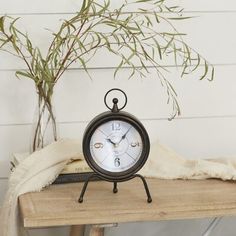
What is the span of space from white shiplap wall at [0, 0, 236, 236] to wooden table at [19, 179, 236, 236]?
1.24 feet

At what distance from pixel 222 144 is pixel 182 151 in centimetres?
13

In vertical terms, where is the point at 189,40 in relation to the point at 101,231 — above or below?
above

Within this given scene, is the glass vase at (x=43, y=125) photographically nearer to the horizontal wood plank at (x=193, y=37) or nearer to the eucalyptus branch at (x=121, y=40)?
the eucalyptus branch at (x=121, y=40)

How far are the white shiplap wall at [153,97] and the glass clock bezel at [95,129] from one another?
0.46 meters

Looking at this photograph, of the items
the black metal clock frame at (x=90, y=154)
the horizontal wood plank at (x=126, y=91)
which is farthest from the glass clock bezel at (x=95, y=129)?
the horizontal wood plank at (x=126, y=91)

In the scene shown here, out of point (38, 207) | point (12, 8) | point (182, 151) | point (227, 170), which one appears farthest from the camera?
point (182, 151)

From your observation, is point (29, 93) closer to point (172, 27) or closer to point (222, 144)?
point (172, 27)

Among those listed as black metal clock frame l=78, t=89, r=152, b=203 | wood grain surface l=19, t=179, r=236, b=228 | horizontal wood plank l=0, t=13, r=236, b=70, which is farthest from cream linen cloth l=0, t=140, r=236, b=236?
horizontal wood plank l=0, t=13, r=236, b=70

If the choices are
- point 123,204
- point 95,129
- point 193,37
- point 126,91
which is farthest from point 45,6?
point 123,204

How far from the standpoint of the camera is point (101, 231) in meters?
1.26

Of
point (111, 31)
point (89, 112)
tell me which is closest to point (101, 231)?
point (89, 112)

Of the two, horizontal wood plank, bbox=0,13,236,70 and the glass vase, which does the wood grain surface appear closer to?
the glass vase

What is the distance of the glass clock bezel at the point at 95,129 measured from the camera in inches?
51.4

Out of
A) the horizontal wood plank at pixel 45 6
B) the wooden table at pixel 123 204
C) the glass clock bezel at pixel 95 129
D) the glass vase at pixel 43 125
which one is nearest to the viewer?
the wooden table at pixel 123 204
